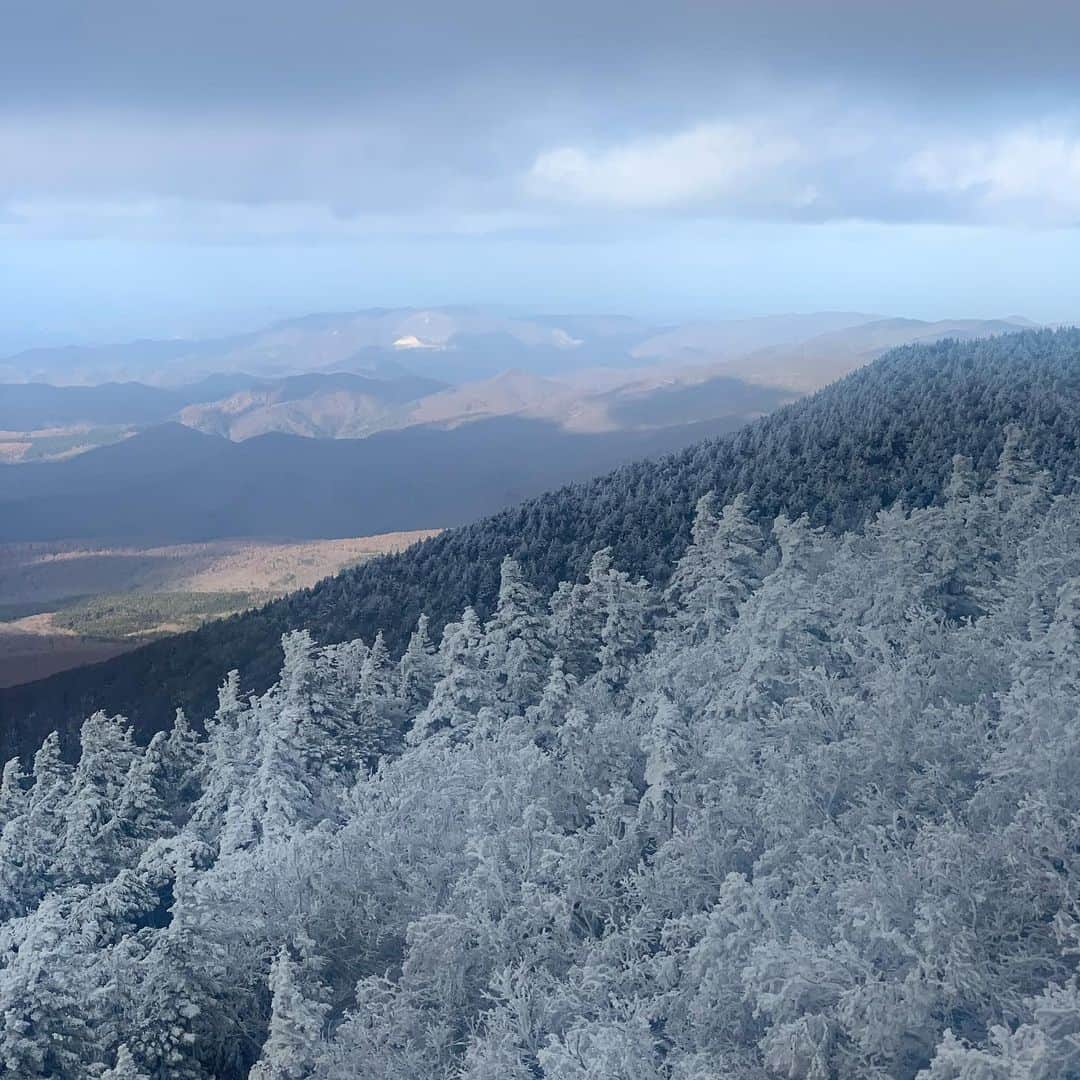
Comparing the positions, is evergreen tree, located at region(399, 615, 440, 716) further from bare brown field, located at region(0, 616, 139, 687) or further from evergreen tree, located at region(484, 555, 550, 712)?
bare brown field, located at region(0, 616, 139, 687)

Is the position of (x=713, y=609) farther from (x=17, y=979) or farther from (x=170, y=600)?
(x=170, y=600)

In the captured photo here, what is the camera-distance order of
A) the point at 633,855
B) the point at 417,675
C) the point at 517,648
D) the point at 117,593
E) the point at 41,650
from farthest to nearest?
1. the point at 117,593
2. the point at 41,650
3. the point at 417,675
4. the point at 517,648
5. the point at 633,855

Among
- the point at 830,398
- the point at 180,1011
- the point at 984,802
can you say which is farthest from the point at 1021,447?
the point at 830,398

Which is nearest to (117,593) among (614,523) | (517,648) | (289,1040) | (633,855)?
(614,523)

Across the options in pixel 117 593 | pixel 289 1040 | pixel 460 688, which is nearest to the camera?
pixel 289 1040

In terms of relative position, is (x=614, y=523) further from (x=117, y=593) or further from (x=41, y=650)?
(x=117, y=593)

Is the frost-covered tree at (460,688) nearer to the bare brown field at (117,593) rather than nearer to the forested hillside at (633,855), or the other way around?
the forested hillside at (633,855)
